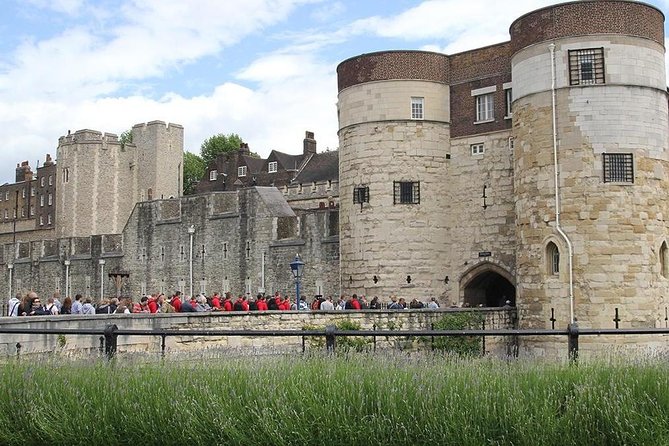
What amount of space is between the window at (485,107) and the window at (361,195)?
178 inches

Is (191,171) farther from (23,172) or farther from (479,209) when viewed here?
(479,209)

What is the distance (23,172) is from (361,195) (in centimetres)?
8057

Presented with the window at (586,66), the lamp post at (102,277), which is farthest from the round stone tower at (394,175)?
the lamp post at (102,277)

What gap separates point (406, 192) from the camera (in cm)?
3133

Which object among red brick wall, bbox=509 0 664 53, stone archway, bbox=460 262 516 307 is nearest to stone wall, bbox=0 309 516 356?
stone archway, bbox=460 262 516 307

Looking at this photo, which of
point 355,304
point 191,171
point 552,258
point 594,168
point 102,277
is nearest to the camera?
point 594,168

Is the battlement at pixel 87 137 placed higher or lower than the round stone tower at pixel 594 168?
higher

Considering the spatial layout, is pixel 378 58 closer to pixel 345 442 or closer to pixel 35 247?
pixel 345 442

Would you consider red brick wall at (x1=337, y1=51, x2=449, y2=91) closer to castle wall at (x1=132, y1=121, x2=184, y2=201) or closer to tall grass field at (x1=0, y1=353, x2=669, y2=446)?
tall grass field at (x1=0, y1=353, x2=669, y2=446)

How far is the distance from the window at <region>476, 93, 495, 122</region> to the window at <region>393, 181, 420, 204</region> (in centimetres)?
319

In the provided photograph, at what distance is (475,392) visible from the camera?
8531 millimetres

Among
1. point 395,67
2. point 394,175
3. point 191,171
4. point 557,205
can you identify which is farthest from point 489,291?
point 191,171

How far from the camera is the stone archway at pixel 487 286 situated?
1227 inches

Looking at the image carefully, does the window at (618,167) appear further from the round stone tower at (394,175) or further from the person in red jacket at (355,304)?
the person in red jacket at (355,304)
